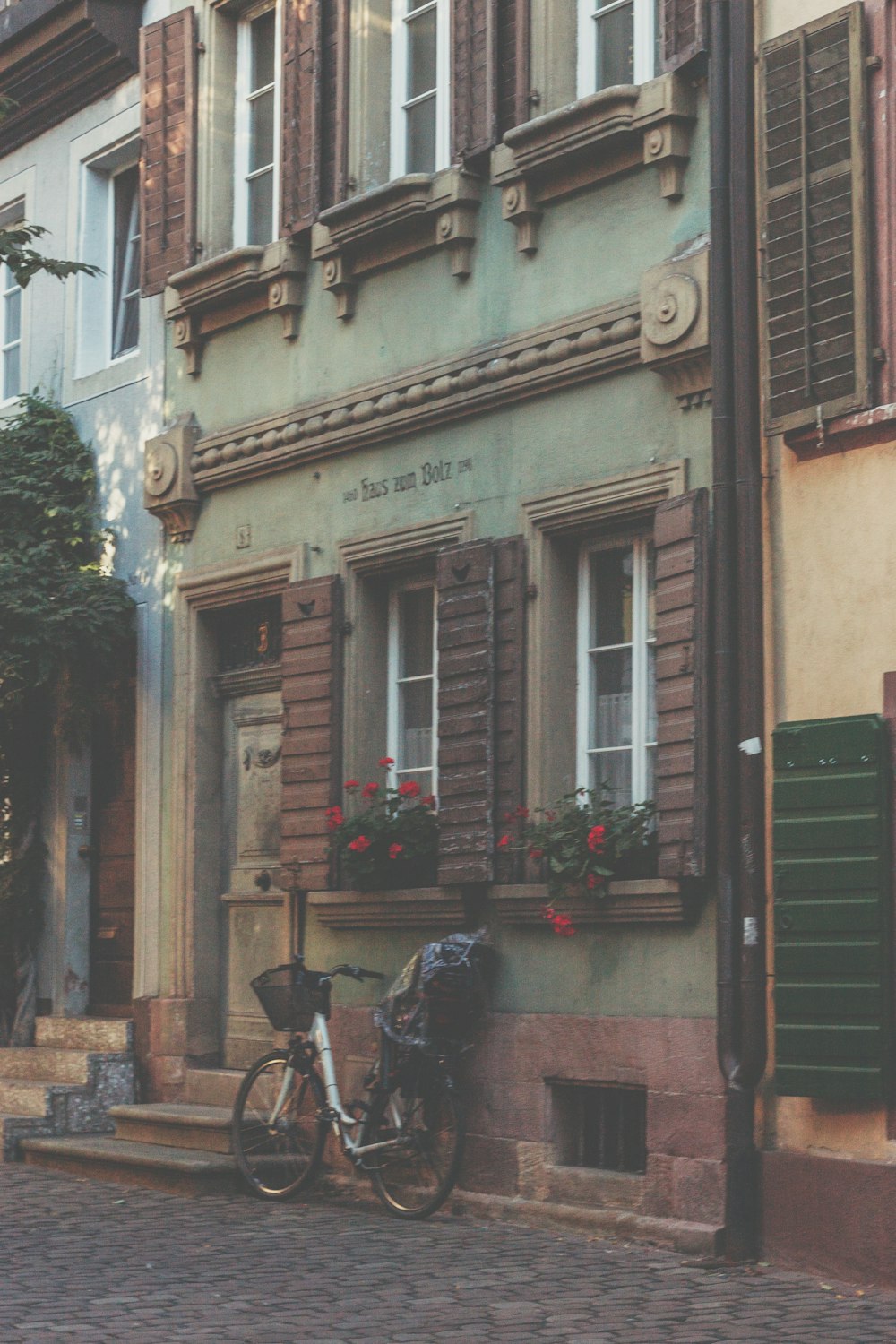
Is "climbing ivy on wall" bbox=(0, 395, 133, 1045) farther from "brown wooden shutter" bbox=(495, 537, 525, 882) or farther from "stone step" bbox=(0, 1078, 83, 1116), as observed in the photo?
"brown wooden shutter" bbox=(495, 537, 525, 882)

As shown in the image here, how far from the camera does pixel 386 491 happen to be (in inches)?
461

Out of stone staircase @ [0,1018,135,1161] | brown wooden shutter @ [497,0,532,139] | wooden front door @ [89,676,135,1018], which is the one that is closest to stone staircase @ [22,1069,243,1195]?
stone staircase @ [0,1018,135,1161]

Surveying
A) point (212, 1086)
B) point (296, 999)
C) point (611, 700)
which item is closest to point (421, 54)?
point (611, 700)

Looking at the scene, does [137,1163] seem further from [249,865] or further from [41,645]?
[41,645]

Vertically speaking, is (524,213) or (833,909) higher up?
(524,213)

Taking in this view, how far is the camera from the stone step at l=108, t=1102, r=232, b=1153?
11844 mm

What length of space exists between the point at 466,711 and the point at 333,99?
374cm

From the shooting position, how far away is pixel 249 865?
512 inches

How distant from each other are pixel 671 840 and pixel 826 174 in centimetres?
→ 277

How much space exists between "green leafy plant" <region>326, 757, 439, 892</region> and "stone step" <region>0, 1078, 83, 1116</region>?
2.79 m

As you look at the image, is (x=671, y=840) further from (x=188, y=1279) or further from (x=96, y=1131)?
(x=96, y=1131)

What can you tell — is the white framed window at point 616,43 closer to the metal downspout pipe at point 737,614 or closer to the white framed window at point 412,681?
the metal downspout pipe at point 737,614

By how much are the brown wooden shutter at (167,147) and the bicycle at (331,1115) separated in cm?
490

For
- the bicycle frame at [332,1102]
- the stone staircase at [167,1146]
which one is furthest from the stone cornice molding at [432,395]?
the stone staircase at [167,1146]
